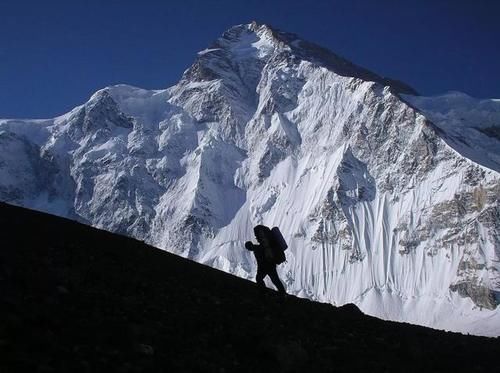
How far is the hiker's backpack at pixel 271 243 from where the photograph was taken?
19719 millimetres

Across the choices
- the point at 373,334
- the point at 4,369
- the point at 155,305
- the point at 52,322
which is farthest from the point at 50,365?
the point at 373,334


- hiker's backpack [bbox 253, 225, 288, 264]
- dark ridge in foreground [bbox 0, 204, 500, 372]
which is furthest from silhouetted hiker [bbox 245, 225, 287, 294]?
dark ridge in foreground [bbox 0, 204, 500, 372]

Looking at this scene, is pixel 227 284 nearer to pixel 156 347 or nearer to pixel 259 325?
pixel 259 325

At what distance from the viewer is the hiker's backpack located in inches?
776

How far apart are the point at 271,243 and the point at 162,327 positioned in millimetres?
6824

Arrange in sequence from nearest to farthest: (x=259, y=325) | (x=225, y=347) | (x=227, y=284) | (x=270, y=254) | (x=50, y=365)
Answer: (x=50, y=365) < (x=225, y=347) < (x=259, y=325) < (x=270, y=254) < (x=227, y=284)

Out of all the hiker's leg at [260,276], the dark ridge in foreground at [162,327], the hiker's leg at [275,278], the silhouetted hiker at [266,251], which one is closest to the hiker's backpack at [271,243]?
the silhouetted hiker at [266,251]

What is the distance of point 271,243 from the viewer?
19875 millimetres

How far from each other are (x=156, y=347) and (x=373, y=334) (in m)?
7.28

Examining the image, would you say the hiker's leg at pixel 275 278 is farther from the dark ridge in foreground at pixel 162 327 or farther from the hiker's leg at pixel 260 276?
the dark ridge in foreground at pixel 162 327

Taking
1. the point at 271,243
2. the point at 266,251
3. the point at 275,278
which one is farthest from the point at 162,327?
the point at 275,278

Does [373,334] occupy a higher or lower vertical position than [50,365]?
higher

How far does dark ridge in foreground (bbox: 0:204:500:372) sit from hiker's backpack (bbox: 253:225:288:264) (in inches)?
51.2

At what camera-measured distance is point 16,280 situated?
1398 cm
